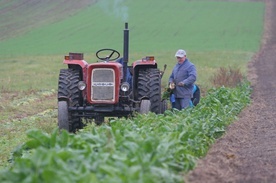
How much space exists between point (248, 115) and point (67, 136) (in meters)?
7.02

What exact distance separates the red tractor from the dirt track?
5.54 ft

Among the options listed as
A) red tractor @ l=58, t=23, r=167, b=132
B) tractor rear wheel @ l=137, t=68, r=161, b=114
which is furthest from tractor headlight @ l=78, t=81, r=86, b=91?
tractor rear wheel @ l=137, t=68, r=161, b=114

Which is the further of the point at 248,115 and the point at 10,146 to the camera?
the point at 248,115

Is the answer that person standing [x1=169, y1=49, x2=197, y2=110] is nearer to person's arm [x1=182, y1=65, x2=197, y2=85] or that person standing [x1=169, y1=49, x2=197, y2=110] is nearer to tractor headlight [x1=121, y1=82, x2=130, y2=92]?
person's arm [x1=182, y1=65, x2=197, y2=85]

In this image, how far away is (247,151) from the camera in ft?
30.1

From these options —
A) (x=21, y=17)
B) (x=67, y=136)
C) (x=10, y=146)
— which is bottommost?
(x=10, y=146)

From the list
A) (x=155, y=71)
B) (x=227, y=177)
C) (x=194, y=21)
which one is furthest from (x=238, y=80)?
(x=194, y=21)

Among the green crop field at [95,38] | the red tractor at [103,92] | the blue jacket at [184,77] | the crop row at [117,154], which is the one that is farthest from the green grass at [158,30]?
the crop row at [117,154]

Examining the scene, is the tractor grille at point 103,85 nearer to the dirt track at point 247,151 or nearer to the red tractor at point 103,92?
the red tractor at point 103,92

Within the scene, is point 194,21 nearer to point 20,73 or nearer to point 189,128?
point 20,73

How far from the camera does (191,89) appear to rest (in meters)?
13.6

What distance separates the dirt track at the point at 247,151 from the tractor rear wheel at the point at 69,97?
2840 mm

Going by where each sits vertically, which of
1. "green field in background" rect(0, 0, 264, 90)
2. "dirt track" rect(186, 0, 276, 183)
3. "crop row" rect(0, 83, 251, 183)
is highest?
"green field in background" rect(0, 0, 264, 90)

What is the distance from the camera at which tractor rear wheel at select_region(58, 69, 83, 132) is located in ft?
39.2
